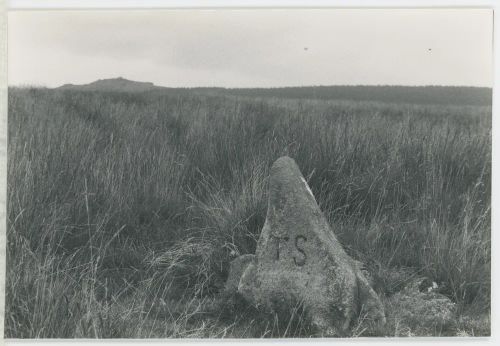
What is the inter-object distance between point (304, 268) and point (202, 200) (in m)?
1.13

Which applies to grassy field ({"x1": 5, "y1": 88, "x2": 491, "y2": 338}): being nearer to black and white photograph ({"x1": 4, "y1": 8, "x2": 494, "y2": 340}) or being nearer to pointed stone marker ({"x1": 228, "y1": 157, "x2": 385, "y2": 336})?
black and white photograph ({"x1": 4, "y1": 8, "x2": 494, "y2": 340})

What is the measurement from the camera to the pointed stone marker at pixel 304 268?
2.96m

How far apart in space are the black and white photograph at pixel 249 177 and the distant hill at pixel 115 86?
2 centimetres

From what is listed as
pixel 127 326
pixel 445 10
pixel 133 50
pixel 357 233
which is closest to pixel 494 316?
pixel 357 233

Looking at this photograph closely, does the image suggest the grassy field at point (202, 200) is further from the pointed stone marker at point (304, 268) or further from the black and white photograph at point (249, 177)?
the pointed stone marker at point (304, 268)

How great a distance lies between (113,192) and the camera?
12.3 feet

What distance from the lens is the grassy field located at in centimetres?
317

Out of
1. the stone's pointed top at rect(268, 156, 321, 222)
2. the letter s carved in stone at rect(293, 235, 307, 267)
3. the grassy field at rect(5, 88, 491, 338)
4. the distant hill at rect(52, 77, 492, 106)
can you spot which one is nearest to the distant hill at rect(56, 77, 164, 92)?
the distant hill at rect(52, 77, 492, 106)

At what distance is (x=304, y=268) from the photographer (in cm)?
301

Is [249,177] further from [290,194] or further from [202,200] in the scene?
[290,194]

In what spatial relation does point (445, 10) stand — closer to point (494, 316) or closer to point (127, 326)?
Answer: point (494, 316)

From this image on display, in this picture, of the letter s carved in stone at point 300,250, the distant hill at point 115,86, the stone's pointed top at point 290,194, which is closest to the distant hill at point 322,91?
the distant hill at point 115,86

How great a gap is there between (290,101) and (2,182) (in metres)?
2.24

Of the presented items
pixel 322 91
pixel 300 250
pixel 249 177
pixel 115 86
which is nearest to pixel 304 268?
pixel 300 250
